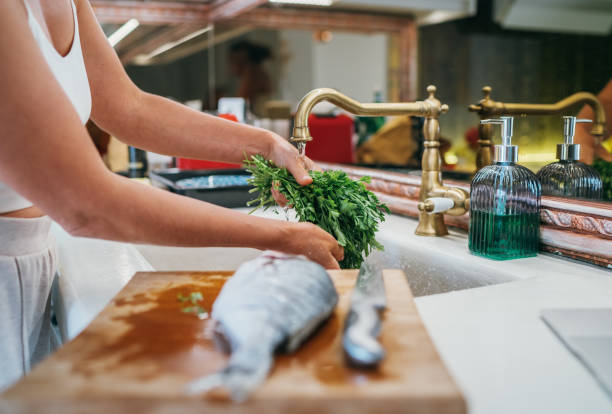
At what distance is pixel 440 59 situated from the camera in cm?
152

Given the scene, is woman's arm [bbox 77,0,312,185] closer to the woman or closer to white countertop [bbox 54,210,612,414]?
the woman

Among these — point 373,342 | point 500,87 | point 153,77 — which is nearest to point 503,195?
point 500,87

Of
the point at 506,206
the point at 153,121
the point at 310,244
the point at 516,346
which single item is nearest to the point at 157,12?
the point at 153,121

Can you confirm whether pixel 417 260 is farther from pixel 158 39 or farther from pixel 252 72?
pixel 158 39

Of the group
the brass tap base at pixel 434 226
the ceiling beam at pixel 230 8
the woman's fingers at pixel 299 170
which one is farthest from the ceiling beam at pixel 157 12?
Result: the woman's fingers at pixel 299 170

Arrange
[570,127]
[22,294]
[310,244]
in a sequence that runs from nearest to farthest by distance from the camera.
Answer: [310,244], [22,294], [570,127]

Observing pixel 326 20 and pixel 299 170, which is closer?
pixel 299 170

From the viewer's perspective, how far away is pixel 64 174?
0.59 metres

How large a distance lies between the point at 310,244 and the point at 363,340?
0.28m

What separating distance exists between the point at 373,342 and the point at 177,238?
284 mm

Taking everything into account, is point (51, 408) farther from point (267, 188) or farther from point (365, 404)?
point (267, 188)

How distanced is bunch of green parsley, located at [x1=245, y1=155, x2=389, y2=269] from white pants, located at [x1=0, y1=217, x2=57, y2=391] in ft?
→ 1.31

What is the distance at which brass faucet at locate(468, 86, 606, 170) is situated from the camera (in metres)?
1.07

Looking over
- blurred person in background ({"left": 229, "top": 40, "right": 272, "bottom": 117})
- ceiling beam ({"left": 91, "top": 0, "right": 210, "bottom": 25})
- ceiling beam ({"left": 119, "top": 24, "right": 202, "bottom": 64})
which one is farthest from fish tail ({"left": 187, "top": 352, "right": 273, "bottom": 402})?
ceiling beam ({"left": 119, "top": 24, "right": 202, "bottom": 64})
